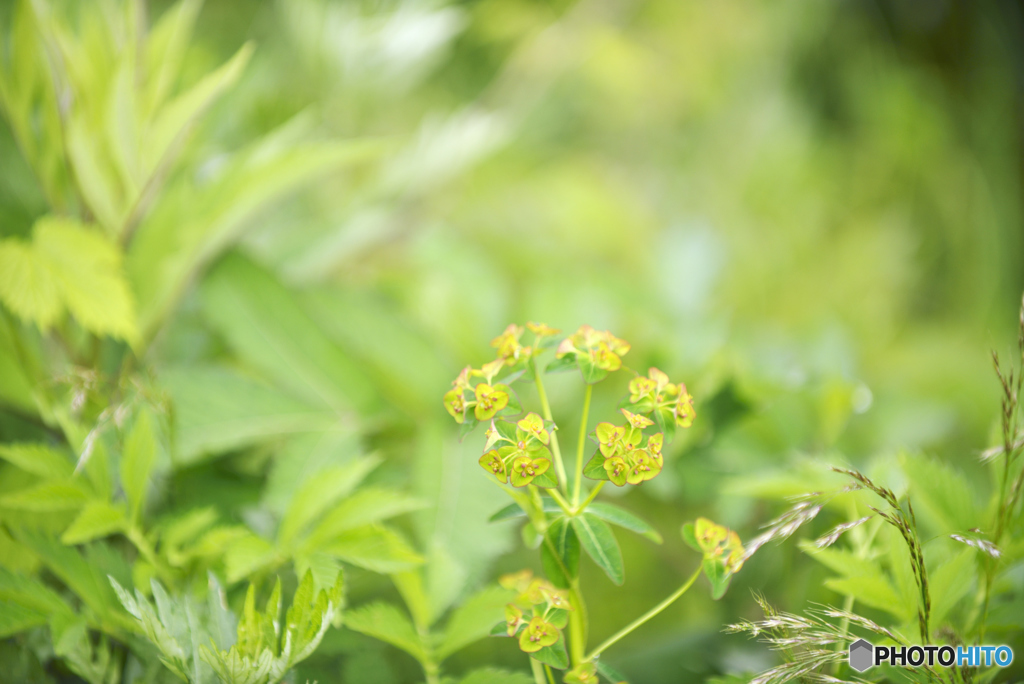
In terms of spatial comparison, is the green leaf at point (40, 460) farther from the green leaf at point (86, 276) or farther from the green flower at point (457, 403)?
the green flower at point (457, 403)

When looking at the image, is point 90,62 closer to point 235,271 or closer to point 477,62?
point 235,271

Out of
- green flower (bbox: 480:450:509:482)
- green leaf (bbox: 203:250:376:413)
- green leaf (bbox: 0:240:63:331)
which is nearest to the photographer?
green flower (bbox: 480:450:509:482)

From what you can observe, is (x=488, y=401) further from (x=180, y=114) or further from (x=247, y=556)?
(x=180, y=114)

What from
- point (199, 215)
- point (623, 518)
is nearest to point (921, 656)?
point (623, 518)

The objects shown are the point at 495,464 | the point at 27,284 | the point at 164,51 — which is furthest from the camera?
the point at 164,51

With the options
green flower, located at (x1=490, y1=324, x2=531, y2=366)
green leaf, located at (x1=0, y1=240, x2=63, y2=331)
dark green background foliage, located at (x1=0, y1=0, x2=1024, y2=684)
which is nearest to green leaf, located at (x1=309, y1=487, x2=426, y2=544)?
dark green background foliage, located at (x1=0, y1=0, x2=1024, y2=684)

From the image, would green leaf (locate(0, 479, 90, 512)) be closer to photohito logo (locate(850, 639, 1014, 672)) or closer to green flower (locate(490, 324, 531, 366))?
green flower (locate(490, 324, 531, 366))
